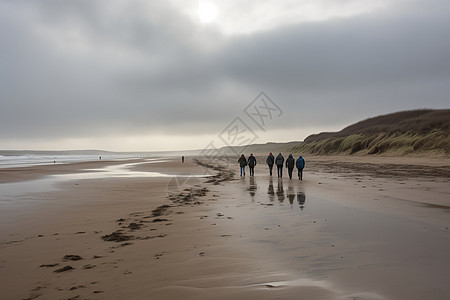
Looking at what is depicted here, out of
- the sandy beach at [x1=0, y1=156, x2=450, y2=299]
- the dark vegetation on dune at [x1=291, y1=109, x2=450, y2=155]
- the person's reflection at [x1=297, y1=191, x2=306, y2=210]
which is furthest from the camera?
the dark vegetation on dune at [x1=291, y1=109, x2=450, y2=155]

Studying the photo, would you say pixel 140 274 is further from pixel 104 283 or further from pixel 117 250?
pixel 117 250

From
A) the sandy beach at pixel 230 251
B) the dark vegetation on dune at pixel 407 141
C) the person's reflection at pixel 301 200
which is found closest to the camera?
the sandy beach at pixel 230 251

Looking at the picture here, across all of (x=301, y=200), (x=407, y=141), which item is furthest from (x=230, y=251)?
(x=407, y=141)

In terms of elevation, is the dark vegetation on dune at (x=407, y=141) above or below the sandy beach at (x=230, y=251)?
above

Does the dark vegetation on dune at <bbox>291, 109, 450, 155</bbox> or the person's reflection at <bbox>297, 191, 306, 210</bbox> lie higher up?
the dark vegetation on dune at <bbox>291, 109, 450, 155</bbox>

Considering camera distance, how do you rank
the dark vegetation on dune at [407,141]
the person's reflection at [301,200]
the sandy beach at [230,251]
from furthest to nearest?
the dark vegetation on dune at [407,141]
the person's reflection at [301,200]
the sandy beach at [230,251]

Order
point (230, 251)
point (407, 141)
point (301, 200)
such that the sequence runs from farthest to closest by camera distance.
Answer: point (407, 141) < point (301, 200) < point (230, 251)

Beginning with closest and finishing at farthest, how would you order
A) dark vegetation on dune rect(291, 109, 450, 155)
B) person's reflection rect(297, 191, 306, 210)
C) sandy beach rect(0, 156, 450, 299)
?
sandy beach rect(0, 156, 450, 299) → person's reflection rect(297, 191, 306, 210) → dark vegetation on dune rect(291, 109, 450, 155)

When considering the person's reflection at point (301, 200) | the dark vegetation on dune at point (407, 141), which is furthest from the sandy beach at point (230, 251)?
the dark vegetation on dune at point (407, 141)

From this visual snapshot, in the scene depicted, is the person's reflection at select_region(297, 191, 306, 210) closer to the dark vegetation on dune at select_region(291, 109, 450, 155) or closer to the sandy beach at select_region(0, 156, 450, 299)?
the sandy beach at select_region(0, 156, 450, 299)

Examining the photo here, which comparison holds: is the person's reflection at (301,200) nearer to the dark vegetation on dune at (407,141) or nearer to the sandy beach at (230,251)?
the sandy beach at (230,251)

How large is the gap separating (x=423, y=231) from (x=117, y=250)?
20.8 ft

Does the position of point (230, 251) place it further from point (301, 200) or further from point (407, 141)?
point (407, 141)

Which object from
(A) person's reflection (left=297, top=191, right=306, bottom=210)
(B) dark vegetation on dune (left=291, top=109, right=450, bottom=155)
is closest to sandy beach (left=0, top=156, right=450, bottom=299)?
(A) person's reflection (left=297, top=191, right=306, bottom=210)
